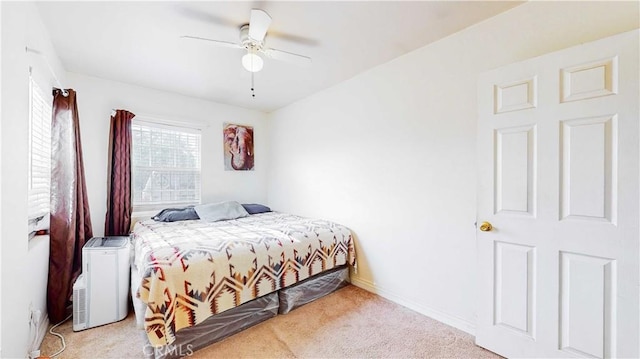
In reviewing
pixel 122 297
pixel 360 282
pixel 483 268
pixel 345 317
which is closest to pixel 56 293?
pixel 122 297

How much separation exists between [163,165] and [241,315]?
7.73ft

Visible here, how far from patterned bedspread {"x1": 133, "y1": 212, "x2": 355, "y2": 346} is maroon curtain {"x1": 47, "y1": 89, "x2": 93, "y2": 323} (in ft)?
1.64

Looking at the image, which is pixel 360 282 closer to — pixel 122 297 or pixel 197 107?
pixel 122 297

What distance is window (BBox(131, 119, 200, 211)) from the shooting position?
3.21m

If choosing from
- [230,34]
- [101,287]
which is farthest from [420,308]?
[230,34]

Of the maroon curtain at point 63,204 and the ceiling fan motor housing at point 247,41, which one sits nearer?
the ceiling fan motor housing at point 247,41

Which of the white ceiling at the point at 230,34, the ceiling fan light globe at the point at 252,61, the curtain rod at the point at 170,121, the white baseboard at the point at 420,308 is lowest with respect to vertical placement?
the white baseboard at the point at 420,308

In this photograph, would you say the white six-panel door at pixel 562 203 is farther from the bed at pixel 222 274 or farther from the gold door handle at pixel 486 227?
the bed at pixel 222 274

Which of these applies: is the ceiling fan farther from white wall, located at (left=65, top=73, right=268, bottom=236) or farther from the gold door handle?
the gold door handle

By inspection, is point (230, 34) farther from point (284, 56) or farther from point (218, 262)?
point (218, 262)

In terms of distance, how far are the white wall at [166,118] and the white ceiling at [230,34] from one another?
0.74 feet

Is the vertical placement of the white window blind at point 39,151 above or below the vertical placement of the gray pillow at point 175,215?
above

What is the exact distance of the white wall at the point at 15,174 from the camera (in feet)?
4.09

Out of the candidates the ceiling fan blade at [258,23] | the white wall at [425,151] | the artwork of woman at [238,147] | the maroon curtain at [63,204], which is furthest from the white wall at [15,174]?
the white wall at [425,151]
